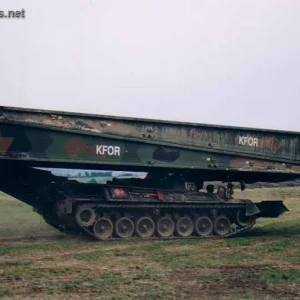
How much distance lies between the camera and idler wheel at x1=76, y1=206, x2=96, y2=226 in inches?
554

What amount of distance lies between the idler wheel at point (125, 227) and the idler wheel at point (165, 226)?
0.69 m

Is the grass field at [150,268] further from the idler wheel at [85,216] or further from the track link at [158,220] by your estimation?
the track link at [158,220]

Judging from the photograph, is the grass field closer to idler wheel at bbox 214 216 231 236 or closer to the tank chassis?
the tank chassis

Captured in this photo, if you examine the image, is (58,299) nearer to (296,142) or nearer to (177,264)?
(177,264)

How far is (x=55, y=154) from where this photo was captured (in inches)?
515

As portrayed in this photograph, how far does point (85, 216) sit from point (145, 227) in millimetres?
1530

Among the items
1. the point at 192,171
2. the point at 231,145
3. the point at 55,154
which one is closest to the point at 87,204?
the point at 55,154

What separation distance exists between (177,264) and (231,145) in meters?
5.28

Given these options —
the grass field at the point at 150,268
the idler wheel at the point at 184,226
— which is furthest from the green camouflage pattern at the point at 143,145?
the grass field at the point at 150,268

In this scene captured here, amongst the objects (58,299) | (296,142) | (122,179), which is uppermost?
(296,142)

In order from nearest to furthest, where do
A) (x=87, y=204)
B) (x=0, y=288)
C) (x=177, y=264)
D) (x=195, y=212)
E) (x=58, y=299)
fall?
1. (x=58, y=299)
2. (x=0, y=288)
3. (x=177, y=264)
4. (x=87, y=204)
5. (x=195, y=212)

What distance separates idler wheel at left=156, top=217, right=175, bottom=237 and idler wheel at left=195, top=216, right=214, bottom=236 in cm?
70

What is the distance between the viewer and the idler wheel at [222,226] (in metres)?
15.2

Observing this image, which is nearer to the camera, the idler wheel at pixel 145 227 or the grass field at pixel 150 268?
the grass field at pixel 150 268
